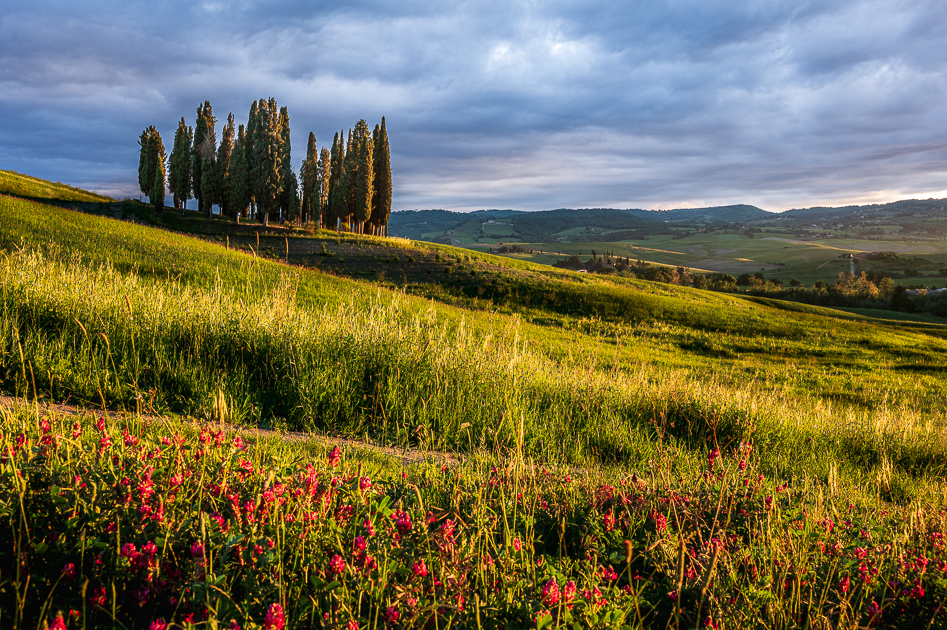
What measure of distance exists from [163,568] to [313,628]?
0.80 m

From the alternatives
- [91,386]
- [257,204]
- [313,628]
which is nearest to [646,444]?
[313,628]

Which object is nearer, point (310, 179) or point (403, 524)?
point (403, 524)

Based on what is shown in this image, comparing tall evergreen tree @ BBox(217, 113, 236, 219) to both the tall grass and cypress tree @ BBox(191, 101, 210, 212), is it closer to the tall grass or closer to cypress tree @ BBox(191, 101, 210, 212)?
cypress tree @ BBox(191, 101, 210, 212)

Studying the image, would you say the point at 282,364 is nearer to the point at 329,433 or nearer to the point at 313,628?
the point at 329,433

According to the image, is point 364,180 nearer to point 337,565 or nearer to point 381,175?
point 381,175

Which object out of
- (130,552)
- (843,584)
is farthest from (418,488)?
(843,584)

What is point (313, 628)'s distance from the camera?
181cm

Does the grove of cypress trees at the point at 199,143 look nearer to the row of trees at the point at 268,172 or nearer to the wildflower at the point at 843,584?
the row of trees at the point at 268,172

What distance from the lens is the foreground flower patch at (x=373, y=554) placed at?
1904 mm

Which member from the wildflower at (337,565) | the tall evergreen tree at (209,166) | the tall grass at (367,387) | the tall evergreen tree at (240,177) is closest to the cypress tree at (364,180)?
the tall evergreen tree at (240,177)

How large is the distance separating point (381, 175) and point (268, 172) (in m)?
14.2

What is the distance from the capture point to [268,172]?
49.4 metres

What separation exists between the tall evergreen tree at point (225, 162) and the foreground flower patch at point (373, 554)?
203ft

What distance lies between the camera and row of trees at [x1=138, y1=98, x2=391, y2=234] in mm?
49594
